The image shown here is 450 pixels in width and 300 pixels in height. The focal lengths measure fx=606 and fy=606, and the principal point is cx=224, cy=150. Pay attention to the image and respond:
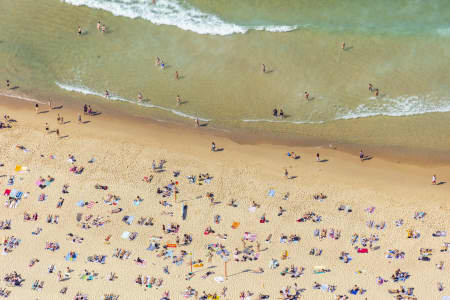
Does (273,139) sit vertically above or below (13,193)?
above

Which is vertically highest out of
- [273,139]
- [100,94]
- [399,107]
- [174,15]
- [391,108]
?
[174,15]

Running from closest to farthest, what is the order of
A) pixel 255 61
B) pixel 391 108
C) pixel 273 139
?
pixel 273 139 → pixel 391 108 → pixel 255 61

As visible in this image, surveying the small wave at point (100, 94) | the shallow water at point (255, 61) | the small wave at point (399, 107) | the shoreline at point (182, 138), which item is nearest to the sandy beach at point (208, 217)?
the shoreline at point (182, 138)

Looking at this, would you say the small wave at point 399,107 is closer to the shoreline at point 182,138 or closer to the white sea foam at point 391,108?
the white sea foam at point 391,108

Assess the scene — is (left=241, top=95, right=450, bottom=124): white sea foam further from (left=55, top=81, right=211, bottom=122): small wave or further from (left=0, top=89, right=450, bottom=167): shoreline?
(left=55, top=81, right=211, bottom=122): small wave

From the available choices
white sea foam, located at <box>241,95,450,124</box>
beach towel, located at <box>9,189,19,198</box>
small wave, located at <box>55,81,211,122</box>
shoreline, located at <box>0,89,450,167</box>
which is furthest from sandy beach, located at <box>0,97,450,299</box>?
white sea foam, located at <box>241,95,450,124</box>

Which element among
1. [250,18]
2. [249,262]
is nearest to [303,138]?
[249,262]

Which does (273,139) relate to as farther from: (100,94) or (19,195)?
(19,195)

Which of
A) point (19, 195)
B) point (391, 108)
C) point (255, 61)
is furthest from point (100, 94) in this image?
point (391, 108)
